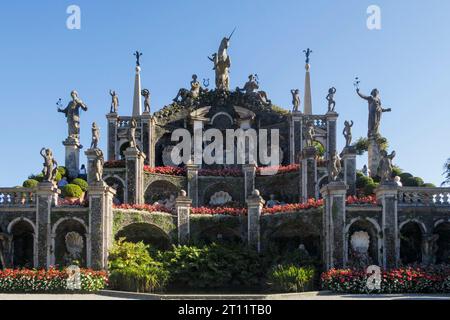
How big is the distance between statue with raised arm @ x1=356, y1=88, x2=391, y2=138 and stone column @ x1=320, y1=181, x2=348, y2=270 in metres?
10.6

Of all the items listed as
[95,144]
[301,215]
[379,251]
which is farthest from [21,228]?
[379,251]

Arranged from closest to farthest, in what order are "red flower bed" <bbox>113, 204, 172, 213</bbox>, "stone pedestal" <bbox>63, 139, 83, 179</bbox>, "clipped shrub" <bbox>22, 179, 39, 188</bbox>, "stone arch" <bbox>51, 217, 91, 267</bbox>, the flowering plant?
the flowering plant → "stone arch" <bbox>51, 217, 91, 267</bbox> → "red flower bed" <bbox>113, 204, 172, 213</bbox> → "clipped shrub" <bbox>22, 179, 39, 188</bbox> → "stone pedestal" <bbox>63, 139, 83, 179</bbox>

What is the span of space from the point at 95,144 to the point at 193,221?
7.84 m

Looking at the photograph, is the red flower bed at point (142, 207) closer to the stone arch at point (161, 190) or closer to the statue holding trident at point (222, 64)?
the stone arch at point (161, 190)

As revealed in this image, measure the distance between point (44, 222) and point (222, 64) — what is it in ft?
72.7

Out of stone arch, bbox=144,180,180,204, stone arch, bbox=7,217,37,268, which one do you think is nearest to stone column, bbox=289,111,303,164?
stone arch, bbox=144,180,180,204

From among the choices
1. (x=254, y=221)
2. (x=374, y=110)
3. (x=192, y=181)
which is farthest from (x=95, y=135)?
(x=374, y=110)

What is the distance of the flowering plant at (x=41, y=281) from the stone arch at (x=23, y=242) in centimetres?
235

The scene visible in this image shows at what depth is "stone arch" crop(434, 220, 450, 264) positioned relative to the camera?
29953mm

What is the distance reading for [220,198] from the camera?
131 ft

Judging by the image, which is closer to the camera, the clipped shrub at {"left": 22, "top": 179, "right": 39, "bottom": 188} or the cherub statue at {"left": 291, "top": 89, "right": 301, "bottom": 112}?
the clipped shrub at {"left": 22, "top": 179, "right": 39, "bottom": 188}

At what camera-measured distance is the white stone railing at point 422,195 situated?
29.8 meters

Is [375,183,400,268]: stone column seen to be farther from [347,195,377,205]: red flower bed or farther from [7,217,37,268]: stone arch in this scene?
[7,217,37,268]: stone arch
